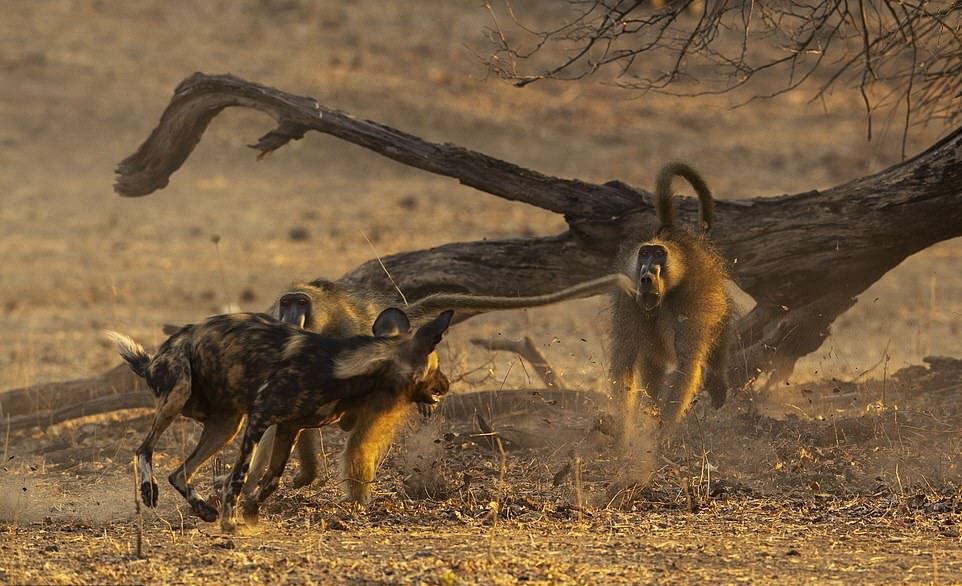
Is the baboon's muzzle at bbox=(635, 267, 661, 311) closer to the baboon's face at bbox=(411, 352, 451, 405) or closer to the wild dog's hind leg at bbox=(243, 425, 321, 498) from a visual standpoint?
the baboon's face at bbox=(411, 352, 451, 405)

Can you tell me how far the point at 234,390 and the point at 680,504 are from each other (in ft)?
7.75

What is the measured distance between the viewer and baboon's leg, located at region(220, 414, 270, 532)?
6.41 m

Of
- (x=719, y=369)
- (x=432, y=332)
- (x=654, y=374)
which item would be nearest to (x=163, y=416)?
(x=432, y=332)

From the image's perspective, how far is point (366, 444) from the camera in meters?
6.88

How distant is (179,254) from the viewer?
1888 centimetres

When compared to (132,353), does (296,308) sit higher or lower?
higher

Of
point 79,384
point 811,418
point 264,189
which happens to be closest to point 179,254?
point 264,189

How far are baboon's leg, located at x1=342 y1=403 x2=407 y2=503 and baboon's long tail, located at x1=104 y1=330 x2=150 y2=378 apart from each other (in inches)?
41.9

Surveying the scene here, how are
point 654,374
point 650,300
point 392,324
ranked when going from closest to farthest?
point 392,324
point 650,300
point 654,374

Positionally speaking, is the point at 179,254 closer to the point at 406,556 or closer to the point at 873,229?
the point at 873,229

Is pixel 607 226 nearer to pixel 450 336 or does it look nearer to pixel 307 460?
pixel 307 460

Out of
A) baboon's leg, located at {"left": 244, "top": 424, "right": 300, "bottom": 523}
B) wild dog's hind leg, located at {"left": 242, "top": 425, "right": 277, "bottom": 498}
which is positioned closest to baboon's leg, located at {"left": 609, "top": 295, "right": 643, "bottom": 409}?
wild dog's hind leg, located at {"left": 242, "top": 425, "right": 277, "bottom": 498}

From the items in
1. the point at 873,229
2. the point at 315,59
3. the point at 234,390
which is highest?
the point at 315,59

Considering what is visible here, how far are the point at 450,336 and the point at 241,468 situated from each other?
6976 millimetres
